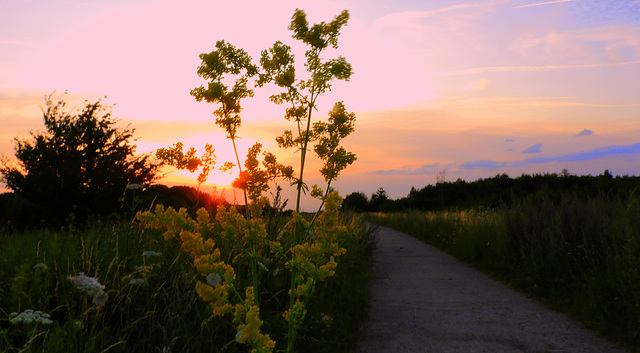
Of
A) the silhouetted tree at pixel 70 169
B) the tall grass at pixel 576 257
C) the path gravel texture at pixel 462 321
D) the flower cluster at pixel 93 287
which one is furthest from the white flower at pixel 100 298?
the silhouetted tree at pixel 70 169

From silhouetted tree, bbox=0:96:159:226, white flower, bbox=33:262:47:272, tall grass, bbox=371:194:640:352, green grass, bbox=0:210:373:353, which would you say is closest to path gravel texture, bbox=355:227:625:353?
tall grass, bbox=371:194:640:352

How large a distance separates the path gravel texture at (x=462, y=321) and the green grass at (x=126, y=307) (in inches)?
23.1

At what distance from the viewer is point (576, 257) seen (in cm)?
896

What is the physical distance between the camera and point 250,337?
3482 millimetres

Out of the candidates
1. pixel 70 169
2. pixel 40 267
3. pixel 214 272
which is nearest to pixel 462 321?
pixel 214 272

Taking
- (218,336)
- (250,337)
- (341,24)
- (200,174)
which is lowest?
(218,336)

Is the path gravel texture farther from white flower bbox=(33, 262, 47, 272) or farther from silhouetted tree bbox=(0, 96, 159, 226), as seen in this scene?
silhouetted tree bbox=(0, 96, 159, 226)

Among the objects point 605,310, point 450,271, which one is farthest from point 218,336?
point 450,271

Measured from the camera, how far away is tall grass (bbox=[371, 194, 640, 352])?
6473mm

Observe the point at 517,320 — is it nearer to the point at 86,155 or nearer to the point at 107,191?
the point at 107,191

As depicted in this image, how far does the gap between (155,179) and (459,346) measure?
18990 millimetres

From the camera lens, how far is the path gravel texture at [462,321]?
592 cm

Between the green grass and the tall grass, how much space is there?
3390 mm

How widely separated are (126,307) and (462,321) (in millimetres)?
4591
